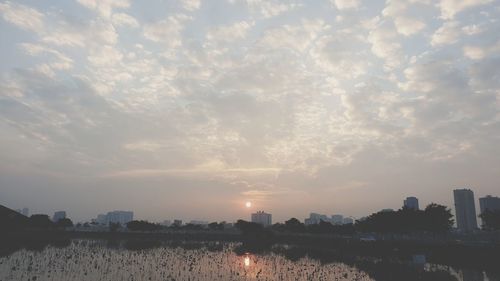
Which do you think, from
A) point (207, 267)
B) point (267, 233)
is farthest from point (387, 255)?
→ point (267, 233)

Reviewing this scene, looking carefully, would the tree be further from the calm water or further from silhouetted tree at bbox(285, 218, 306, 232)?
the calm water

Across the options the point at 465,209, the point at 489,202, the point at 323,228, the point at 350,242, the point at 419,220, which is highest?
the point at 489,202

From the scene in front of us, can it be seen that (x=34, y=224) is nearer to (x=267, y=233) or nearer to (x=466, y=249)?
(x=267, y=233)

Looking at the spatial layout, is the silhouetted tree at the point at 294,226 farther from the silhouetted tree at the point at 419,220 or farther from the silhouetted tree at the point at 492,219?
the silhouetted tree at the point at 492,219

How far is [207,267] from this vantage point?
50.7 m

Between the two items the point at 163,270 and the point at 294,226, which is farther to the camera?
the point at 294,226

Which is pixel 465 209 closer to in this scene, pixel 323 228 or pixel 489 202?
pixel 489 202

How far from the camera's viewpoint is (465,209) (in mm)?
190875

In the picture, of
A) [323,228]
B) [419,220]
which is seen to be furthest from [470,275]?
[323,228]

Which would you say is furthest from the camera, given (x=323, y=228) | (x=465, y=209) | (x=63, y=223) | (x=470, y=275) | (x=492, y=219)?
(x=465, y=209)

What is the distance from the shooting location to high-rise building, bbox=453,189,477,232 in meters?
189

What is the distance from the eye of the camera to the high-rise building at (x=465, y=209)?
189125 mm

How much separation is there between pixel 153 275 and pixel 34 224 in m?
99.7

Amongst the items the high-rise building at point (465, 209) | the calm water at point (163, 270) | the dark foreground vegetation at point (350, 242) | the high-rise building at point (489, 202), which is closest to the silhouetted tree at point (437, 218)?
the dark foreground vegetation at point (350, 242)
